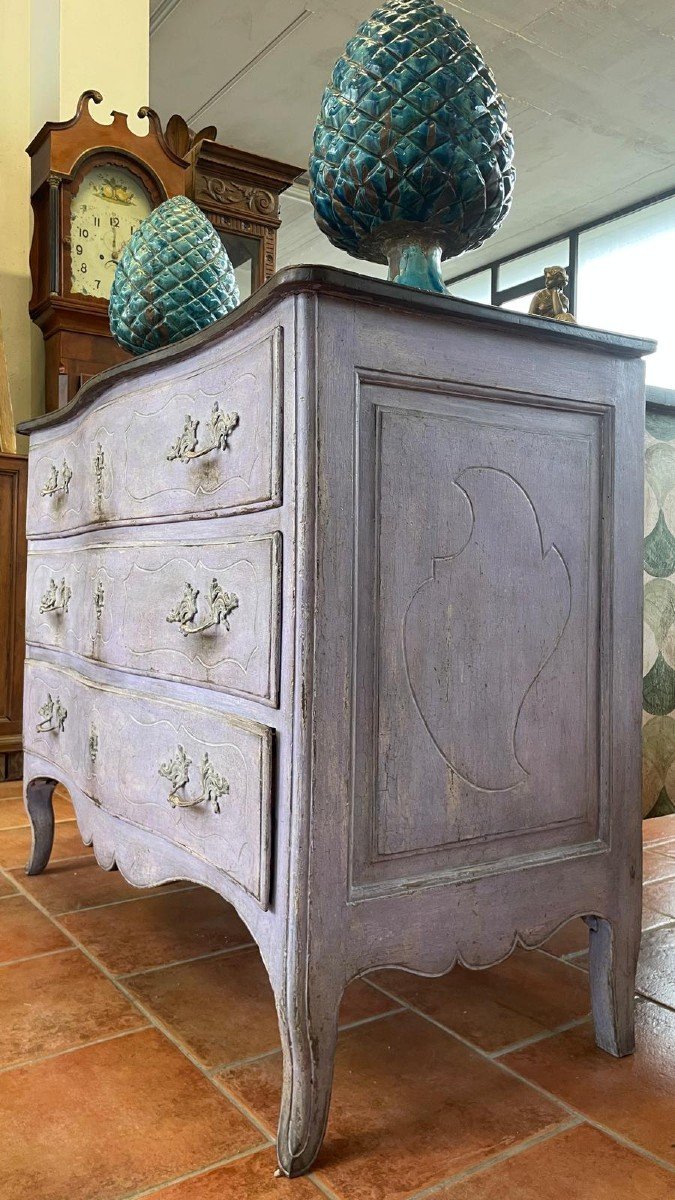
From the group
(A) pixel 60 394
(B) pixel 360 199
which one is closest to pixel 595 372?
(B) pixel 360 199

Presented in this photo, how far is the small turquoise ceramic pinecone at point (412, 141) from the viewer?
1.18m

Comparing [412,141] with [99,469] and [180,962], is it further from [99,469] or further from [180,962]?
[180,962]

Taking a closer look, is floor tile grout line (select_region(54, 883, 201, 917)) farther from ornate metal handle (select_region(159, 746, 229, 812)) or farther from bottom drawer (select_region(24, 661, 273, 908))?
ornate metal handle (select_region(159, 746, 229, 812))

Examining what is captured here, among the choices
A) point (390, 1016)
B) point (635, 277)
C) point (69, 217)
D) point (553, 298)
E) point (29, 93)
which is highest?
point (635, 277)

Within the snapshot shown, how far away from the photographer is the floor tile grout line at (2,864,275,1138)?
43.2 inches

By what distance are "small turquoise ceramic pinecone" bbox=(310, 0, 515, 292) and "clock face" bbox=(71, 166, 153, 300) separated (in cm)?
214

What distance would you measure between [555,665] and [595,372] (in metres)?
0.39

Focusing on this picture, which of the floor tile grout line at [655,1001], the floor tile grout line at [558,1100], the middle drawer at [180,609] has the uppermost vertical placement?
the middle drawer at [180,609]

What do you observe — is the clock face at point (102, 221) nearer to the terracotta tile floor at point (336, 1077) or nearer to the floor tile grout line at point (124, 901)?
the floor tile grout line at point (124, 901)

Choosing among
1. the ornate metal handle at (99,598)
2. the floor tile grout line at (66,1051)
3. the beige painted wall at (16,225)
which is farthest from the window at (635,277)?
the floor tile grout line at (66,1051)

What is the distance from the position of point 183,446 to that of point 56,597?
66cm

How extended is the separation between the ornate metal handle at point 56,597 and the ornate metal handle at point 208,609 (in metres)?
0.53

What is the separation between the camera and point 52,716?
1771 mm

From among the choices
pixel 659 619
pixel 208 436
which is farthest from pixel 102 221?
pixel 208 436
